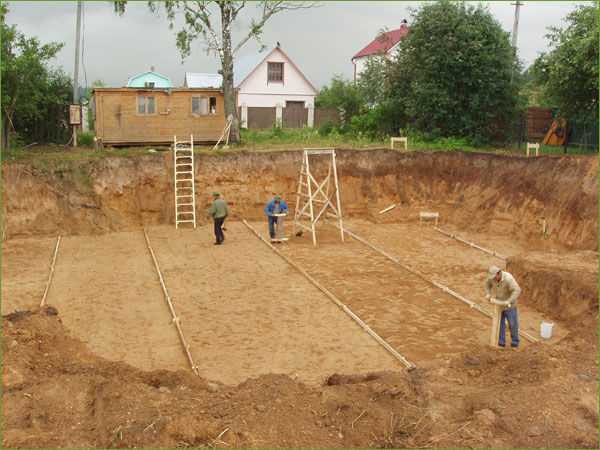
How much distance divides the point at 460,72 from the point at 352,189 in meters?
6.45

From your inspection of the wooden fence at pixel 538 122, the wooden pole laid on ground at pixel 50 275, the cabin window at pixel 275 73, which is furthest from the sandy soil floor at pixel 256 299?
the cabin window at pixel 275 73

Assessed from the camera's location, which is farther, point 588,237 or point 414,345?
point 588,237

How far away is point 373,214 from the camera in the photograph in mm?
21406

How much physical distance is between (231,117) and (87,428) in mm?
18823

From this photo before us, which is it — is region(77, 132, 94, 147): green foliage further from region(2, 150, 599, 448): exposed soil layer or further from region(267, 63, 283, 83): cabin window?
region(267, 63, 283, 83): cabin window

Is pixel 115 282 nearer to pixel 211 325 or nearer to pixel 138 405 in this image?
pixel 211 325

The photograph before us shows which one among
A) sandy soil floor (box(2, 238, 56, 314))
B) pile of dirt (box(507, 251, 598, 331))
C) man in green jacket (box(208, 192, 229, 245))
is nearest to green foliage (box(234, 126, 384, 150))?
man in green jacket (box(208, 192, 229, 245))

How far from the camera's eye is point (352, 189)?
22031 mm

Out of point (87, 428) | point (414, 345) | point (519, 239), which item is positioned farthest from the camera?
point (519, 239)

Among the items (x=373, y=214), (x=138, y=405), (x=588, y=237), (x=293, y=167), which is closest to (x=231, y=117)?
(x=293, y=167)

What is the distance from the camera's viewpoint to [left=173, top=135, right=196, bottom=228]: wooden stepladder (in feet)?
65.2

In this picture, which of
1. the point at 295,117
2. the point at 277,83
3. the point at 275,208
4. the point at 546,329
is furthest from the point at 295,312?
the point at 277,83

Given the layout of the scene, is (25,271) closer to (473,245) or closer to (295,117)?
(473,245)

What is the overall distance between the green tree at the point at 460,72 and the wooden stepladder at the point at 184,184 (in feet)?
30.2
